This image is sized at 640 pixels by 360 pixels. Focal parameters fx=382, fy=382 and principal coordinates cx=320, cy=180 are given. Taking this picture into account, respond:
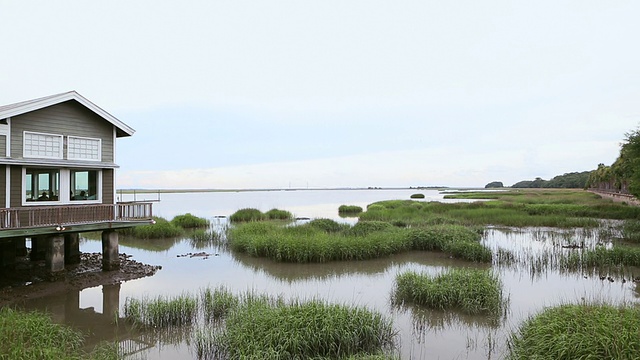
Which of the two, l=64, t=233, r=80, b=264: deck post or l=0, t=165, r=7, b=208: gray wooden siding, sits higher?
l=0, t=165, r=7, b=208: gray wooden siding

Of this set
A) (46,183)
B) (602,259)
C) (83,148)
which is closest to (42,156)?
(46,183)

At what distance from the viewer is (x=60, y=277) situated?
13.1 meters

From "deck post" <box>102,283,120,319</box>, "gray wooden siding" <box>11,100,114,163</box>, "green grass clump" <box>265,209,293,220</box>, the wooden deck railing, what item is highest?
"gray wooden siding" <box>11,100,114,163</box>

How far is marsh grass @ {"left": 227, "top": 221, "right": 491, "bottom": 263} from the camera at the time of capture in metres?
16.2

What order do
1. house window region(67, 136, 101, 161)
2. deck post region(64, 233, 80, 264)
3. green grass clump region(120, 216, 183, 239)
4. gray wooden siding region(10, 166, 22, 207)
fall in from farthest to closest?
green grass clump region(120, 216, 183, 239) → deck post region(64, 233, 80, 264) → house window region(67, 136, 101, 161) → gray wooden siding region(10, 166, 22, 207)

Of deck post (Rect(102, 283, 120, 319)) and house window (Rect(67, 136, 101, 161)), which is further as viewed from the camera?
house window (Rect(67, 136, 101, 161))

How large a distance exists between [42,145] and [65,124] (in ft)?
3.73

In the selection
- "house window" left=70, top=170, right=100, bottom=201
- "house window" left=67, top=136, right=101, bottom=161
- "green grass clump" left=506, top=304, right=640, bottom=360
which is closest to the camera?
"green grass clump" left=506, top=304, right=640, bottom=360

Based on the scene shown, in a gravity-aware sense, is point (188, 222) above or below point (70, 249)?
below

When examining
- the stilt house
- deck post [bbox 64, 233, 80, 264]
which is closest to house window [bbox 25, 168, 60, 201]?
the stilt house

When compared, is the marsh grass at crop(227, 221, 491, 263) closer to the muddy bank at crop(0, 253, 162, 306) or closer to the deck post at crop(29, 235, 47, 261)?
the muddy bank at crop(0, 253, 162, 306)

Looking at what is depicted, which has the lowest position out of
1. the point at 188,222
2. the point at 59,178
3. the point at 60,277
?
the point at 60,277

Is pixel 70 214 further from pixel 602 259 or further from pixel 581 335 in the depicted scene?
pixel 602 259

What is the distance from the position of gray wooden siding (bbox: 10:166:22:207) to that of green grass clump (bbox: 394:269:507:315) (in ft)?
41.1
